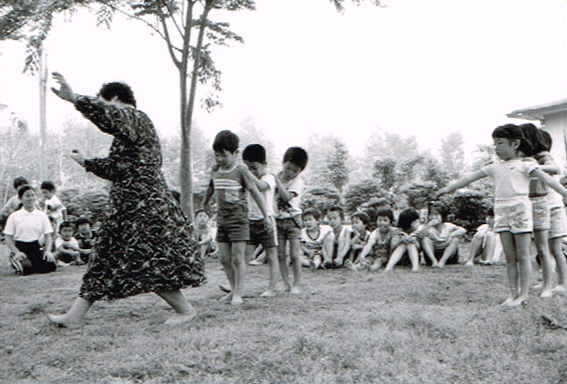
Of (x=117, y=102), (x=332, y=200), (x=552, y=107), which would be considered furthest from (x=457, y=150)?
(x=117, y=102)

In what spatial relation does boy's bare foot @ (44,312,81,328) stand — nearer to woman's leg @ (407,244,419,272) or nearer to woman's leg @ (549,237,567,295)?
woman's leg @ (549,237,567,295)

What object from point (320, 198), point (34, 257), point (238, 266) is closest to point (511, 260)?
point (238, 266)

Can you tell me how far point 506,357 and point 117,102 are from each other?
300 cm

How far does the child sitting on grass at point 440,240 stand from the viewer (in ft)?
25.3

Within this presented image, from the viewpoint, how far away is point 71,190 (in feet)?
55.5

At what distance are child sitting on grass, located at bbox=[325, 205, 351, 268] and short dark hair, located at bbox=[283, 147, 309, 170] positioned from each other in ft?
8.42

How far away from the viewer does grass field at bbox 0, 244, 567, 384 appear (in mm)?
2799

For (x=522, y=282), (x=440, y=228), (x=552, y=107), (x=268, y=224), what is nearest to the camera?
(x=522, y=282)

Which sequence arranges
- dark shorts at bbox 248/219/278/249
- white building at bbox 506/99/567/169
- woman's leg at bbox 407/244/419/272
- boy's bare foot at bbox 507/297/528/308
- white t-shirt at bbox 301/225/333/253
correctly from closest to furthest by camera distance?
1. boy's bare foot at bbox 507/297/528/308
2. dark shorts at bbox 248/219/278/249
3. woman's leg at bbox 407/244/419/272
4. white t-shirt at bbox 301/225/333/253
5. white building at bbox 506/99/567/169

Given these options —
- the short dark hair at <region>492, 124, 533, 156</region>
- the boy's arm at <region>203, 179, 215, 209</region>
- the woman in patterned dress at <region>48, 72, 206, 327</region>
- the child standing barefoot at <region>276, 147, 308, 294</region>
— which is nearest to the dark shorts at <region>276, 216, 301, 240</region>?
the child standing barefoot at <region>276, 147, 308, 294</region>

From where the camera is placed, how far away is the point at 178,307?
A: 405 centimetres

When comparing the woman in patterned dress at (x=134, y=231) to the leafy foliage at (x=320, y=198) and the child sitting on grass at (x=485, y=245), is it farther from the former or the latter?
the leafy foliage at (x=320, y=198)

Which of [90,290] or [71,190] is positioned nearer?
[90,290]

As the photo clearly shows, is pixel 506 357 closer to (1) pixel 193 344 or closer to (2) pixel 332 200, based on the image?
(1) pixel 193 344
